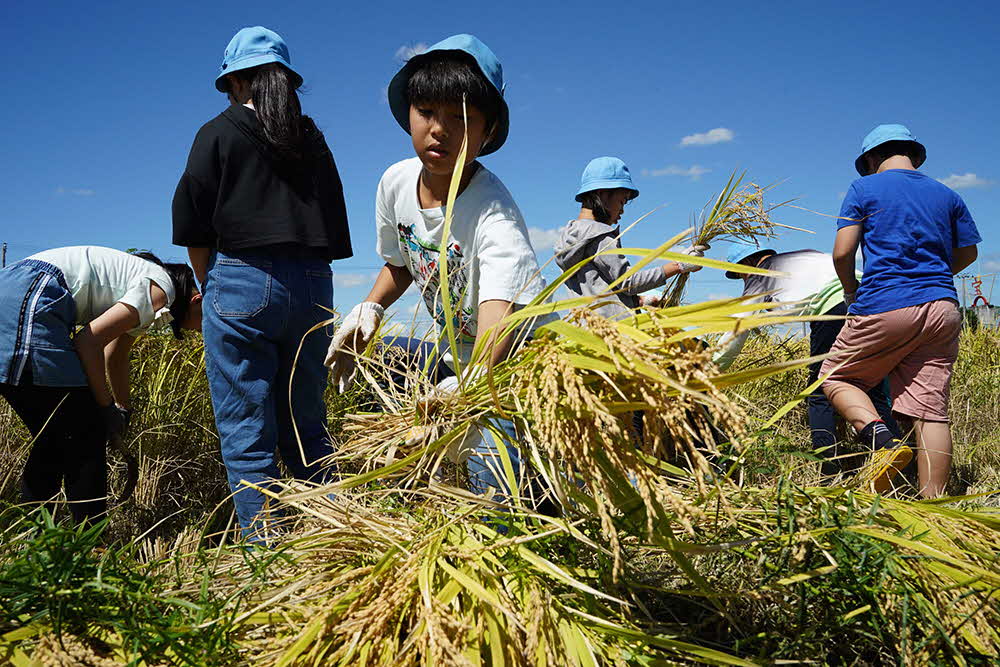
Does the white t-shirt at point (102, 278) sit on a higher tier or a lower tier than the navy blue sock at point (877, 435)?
higher

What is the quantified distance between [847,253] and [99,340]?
10.8 ft

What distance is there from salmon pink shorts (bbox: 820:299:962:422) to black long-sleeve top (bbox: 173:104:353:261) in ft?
7.39

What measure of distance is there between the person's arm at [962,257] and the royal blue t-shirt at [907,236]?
5cm

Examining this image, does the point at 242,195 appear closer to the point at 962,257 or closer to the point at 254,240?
the point at 254,240

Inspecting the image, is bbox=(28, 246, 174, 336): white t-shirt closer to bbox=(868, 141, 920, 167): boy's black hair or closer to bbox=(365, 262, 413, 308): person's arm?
bbox=(365, 262, 413, 308): person's arm

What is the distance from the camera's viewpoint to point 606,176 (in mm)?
3398

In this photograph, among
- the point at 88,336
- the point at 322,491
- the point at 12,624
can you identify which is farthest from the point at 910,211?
the point at 88,336

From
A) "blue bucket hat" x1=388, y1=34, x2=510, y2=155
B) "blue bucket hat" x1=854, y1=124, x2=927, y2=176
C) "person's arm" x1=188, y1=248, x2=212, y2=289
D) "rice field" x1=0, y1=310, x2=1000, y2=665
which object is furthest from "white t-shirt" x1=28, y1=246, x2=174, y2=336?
"blue bucket hat" x1=854, y1=124, x2=927, y2=176

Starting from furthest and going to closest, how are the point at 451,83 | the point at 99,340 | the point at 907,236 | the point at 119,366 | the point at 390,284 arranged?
the point at 119,366 < the point at 907,236 < the point at 99,340 < the point at 390,284 < the point at 451,83

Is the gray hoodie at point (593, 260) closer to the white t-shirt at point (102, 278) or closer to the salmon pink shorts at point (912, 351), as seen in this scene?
the salmon pink shorts at point (912, 351)

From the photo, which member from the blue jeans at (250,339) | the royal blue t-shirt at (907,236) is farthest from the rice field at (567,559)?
the royal blue t-shirt at (907,236)

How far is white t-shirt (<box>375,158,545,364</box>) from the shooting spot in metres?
1.54

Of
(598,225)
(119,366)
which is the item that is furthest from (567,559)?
(119,366)

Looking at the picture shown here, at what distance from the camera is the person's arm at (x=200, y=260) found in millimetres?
2236
